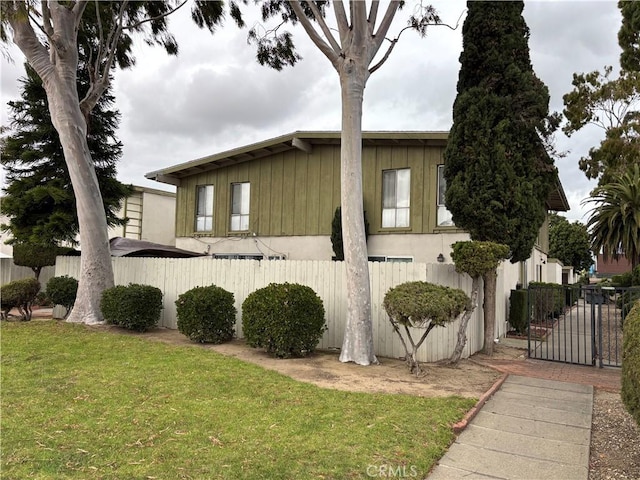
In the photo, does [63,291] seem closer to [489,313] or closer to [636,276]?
[489,313]

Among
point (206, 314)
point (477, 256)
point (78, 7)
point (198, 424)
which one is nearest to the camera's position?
point (198, 424)

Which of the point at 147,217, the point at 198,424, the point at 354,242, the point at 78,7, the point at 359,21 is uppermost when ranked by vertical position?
the point at 78,7

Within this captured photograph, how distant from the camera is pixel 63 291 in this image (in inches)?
470

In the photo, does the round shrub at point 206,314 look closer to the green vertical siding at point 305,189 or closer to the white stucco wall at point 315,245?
the white stucco wall at point 315,245

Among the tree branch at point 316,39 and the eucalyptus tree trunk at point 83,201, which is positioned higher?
the tree branch at point 316,39

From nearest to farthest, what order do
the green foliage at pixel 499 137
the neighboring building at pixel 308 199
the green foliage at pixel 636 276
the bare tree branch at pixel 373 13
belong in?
the bare tree branch at pixel 373 13
the green foliage at pixel 499 137
the neighboring building at pixel 308 199
the green foliage at pixel 636 276

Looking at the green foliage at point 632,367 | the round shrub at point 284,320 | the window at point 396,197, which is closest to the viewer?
the green foliage at point 632,367


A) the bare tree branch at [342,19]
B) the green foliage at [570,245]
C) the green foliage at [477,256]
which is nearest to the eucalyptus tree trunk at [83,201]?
the bare tree branch at [342,19]

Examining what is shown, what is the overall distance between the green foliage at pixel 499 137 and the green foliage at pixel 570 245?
45.5m

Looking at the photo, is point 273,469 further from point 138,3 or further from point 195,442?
point 138,3

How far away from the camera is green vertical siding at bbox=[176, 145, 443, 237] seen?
1370 cm

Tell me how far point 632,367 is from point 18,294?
40.6 ft

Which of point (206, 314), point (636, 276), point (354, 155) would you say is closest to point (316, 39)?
point (354, 155)

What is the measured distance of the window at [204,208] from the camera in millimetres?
18000
